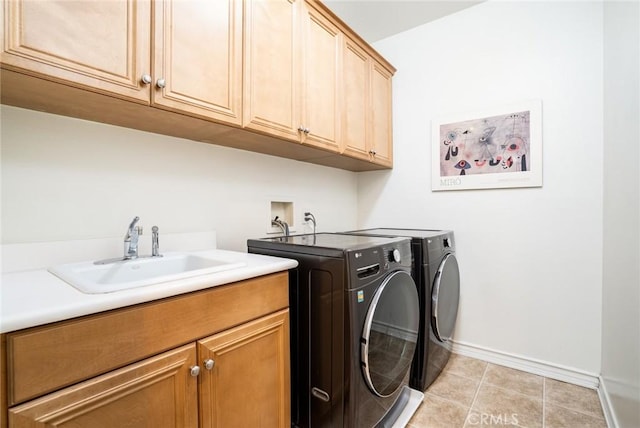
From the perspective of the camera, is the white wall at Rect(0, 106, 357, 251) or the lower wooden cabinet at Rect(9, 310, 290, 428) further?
the white wall at Rect(0, 106, 357, 251)

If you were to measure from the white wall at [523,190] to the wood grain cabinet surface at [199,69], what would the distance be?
2.20 ft

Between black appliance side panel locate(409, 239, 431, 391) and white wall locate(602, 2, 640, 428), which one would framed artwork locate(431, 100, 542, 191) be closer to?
white wall locate(602, 2, 640, 428)

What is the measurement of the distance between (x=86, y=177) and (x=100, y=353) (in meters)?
0.81

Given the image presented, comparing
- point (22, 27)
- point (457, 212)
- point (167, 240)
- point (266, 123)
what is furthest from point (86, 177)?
point (457, 212)

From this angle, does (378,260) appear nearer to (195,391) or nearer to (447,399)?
(195,391)

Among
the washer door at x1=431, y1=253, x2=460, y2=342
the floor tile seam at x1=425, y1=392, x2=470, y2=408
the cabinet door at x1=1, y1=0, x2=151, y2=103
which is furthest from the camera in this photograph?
the washer door at x1=431, y1=253, x2=460, y2=342

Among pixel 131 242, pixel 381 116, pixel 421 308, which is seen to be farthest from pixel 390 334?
pixel 381 116

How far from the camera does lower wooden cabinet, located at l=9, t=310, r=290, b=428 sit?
0.66 meters

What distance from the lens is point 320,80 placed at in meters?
1.72

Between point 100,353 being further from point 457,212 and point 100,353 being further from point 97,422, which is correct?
point 457,212

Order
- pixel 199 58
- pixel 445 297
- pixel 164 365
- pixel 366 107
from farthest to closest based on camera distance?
1. pixel 366 107
2. pixel 445 297
3. pixel 199 58
4. pixel 164 365

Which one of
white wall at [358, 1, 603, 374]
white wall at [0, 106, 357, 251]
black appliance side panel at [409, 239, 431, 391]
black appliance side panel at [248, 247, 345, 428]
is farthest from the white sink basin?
white wall at [358, 1, 603, 374]

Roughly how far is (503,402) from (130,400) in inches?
72.8

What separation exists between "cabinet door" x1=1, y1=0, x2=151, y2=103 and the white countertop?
1.97ft
